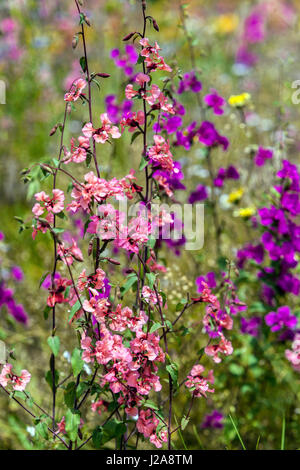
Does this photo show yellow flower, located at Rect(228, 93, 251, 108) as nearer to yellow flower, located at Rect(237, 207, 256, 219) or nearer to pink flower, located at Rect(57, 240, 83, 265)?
yellow flower, located at Rect(237, 207, 256, 219)

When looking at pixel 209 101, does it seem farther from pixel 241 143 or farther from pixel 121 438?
pixel 121 438

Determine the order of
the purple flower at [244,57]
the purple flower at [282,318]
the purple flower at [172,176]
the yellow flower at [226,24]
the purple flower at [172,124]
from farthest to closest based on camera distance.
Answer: the yellow flower at [226,24], the purple flower at [244,57], the purple flower at [282,318], the purple flower at [172,124], the purple flower at [172,176]

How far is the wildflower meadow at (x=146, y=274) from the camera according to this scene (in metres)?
1.07

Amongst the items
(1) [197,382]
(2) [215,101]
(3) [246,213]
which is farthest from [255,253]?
(1) [197,382]

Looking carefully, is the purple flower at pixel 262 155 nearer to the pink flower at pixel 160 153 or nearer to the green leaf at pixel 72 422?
the pink flower at pixel 160 153

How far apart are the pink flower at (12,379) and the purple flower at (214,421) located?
770mm

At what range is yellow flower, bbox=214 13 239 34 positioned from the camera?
18.0ft

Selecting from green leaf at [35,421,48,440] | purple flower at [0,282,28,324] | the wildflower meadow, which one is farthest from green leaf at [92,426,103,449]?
purple flower at [0,282,28,324]

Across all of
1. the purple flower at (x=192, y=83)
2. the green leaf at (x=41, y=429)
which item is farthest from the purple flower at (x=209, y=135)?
the green leaf at (x=41, y=429)

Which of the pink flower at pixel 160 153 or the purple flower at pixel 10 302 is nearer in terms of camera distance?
the pink flower at pixel 160 153

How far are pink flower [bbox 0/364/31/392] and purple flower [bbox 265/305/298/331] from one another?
0.74 m

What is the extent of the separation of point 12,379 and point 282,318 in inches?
31.8

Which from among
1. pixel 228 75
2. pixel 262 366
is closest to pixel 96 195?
pixel 262 366
